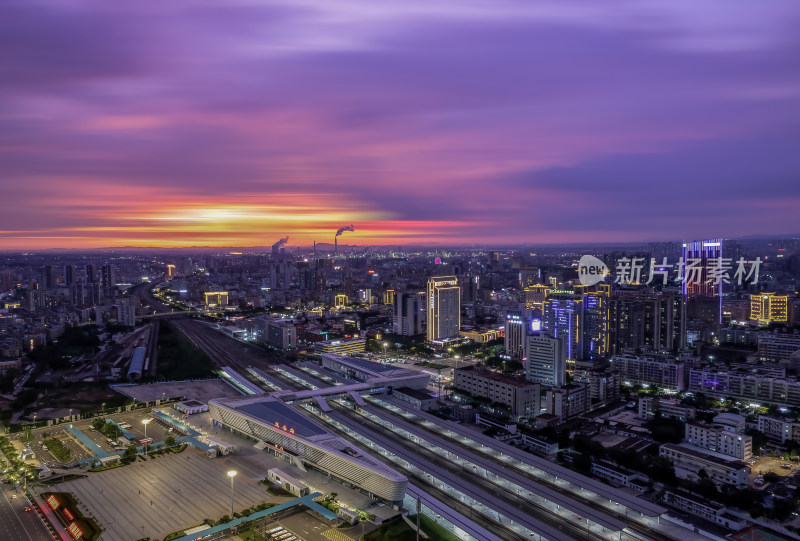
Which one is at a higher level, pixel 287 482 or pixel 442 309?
pixel 442 309

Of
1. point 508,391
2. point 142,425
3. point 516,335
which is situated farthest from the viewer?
point 516,335

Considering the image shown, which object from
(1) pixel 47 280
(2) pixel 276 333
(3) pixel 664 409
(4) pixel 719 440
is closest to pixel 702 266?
(3) pixel 664 409

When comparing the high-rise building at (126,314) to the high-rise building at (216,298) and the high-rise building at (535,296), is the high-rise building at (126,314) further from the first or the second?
the high-rise building at (535,296)

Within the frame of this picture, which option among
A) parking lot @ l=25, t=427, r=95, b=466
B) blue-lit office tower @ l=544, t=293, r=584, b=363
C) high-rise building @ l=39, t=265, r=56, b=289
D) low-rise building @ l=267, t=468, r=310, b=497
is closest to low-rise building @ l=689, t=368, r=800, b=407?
blue-lit office tower @ l=544, t=293, r=584, b=363

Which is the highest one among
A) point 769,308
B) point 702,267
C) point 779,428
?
point 702,267

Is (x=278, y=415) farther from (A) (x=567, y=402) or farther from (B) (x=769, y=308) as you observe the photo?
(B) (x=769, y=308)

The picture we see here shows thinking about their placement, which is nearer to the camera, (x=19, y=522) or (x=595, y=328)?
(x=19, y=522)

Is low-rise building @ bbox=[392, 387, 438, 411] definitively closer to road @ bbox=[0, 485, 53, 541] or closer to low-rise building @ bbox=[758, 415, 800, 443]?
low-rise building @ bbox=[758, 415, 800, 443]
